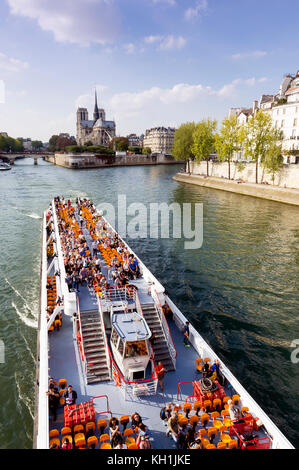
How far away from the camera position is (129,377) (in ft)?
42.8

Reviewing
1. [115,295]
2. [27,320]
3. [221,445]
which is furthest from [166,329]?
[27,320]

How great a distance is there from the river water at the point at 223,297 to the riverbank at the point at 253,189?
558cm

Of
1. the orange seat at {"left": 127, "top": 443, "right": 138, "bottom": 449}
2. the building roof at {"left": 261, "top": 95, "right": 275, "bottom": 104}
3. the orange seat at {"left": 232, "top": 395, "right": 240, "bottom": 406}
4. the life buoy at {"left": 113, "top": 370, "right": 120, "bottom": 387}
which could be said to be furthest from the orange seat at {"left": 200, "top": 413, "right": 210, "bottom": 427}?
the building roof at {"left": 261, "top": 95, "right": 275, "bottom": 104}

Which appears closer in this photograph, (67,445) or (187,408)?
(67,445)

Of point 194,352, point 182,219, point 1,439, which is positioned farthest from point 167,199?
point 1,439

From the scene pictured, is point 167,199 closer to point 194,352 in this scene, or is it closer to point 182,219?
point 182,219

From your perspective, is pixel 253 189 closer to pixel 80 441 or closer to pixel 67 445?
pixel 80 441

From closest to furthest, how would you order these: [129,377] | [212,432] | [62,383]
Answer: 1. [212,432]
2. [62,383]
3. [129,377]

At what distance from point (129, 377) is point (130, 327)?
2078 mm

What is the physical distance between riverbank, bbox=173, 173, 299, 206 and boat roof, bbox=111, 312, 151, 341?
49854 mm

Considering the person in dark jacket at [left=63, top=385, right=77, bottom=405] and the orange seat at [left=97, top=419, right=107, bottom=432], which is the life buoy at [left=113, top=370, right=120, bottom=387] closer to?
the person in dark jacket at [left=63, top=385, right=77, bottom=405]

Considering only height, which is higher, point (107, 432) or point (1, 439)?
point (107, 432)
